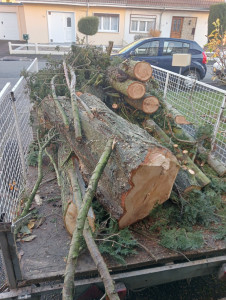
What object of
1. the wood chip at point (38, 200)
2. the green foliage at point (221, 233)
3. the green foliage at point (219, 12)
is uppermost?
the green foliage at point (219, 12)

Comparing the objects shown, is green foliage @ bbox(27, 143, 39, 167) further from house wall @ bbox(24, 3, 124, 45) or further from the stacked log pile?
house wall @ bbox(24, 3, 124, 45)

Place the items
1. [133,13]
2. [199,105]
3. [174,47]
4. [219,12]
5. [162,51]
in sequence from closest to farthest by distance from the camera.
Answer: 1. [199,105]
2. [162,51]
3. [174,47]
4. [219,12]
5. [133,13]

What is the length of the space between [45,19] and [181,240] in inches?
800

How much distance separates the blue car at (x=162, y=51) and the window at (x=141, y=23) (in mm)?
11104

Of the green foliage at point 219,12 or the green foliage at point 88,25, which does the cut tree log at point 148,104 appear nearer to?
the green foliage at point 88,25

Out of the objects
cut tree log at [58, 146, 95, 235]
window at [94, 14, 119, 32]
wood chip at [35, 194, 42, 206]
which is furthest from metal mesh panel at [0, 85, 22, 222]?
window at [94, 14, 119, 32]

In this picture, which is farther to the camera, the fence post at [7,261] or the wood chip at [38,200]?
the wood chip at [38,200]

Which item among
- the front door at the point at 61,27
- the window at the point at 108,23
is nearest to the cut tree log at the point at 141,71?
the window at the point at 108,23

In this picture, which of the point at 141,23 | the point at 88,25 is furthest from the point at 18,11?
the point at 141,23

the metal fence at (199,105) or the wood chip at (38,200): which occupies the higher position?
the metal fence at (199,105)

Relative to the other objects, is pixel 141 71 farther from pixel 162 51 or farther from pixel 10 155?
pixel 162 51

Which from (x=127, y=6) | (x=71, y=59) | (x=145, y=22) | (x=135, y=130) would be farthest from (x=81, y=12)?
(x=135, y=130)

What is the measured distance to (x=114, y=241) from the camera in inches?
83.3

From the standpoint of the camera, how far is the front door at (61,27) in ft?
61.7
